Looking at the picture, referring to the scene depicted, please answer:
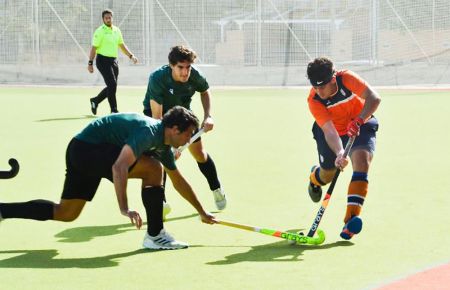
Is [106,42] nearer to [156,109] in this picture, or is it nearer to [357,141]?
[156,109]

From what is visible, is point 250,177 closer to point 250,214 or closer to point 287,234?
point 250,214

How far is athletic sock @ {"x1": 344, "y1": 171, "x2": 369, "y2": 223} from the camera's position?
25.6ft

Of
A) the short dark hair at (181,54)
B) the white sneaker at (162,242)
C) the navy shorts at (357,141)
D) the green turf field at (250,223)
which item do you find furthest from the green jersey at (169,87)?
the white sneaker at (162,242)

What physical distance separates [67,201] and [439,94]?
18.8 meters

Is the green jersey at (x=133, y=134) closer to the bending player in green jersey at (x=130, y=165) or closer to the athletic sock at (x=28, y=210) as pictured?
the bending player in green jersey at (x=130, y=165)

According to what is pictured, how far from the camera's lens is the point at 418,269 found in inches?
261

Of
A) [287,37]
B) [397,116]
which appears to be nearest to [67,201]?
[397,116]

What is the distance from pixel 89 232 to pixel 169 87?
1.51 meters

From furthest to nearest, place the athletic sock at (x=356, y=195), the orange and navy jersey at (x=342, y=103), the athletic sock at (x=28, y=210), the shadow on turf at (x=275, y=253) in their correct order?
1. the orange and navy jersey at (x=342, y=103)
2. the athletic sock at (x=356, y=195)
3. the athletic sock at (x=28, y=210)
4. the shadow on turf at (x=275, y=253)

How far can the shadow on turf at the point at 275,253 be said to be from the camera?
23.0ft

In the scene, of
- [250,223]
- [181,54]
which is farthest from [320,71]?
[250,223]

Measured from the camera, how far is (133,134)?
697 centimetres

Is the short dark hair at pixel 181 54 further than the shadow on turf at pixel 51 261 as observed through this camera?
Yes

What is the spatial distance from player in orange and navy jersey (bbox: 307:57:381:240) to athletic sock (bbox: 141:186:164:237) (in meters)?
1.34
